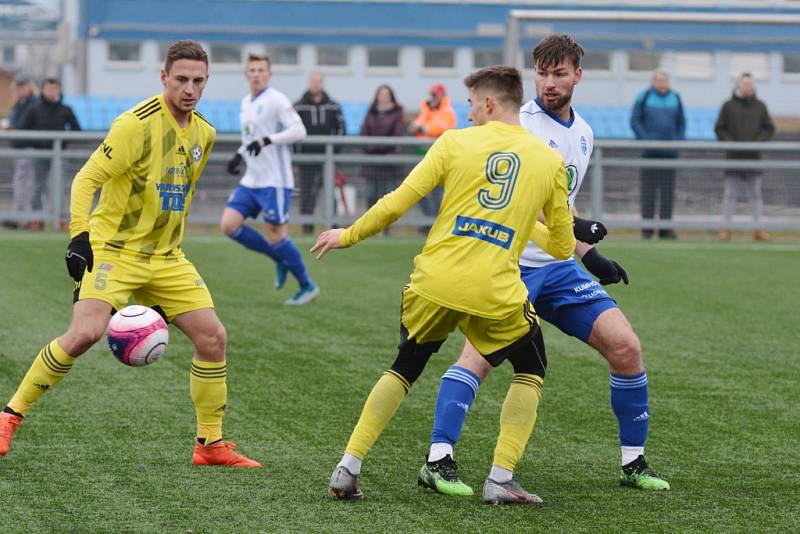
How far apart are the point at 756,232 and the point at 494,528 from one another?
13.7m

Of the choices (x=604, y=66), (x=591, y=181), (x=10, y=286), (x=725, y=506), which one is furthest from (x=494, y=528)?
(x=604, y=66)

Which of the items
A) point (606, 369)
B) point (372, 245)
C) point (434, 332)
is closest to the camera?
point (434, 332)

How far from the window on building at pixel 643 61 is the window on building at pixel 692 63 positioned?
36cm

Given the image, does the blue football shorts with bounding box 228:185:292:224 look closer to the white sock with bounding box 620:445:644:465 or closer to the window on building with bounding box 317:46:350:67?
the white sock with bounding box 620:445:644:465

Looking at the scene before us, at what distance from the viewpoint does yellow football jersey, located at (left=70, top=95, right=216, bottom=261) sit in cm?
610

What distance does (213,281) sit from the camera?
13422mm

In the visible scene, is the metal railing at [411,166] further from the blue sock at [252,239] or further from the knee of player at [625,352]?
the knee of player at [625,352]

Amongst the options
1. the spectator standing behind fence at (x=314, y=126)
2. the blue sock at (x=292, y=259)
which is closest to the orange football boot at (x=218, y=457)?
the blue sock at (x=292, y=259)

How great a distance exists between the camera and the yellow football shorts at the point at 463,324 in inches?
215

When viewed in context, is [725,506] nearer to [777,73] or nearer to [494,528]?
[494,528]

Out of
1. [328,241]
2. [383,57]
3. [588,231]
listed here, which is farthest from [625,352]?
[383,57]

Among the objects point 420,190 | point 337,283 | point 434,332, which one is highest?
point 420,190

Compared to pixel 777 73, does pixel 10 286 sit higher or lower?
lower

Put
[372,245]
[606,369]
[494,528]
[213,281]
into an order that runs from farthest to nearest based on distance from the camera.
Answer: [372,245] < [213,281] < [606,369] < [494,528]
